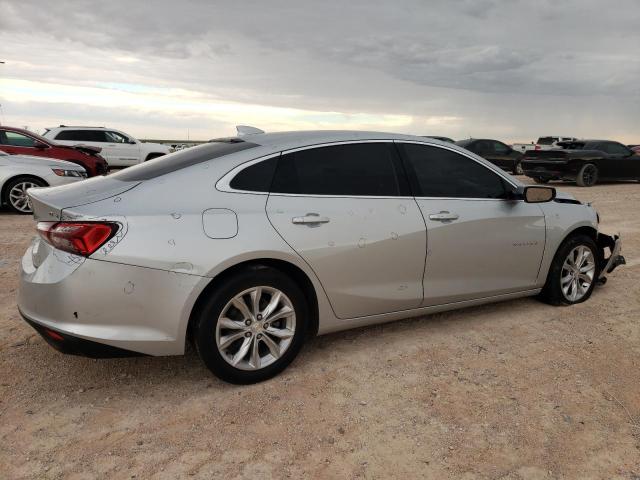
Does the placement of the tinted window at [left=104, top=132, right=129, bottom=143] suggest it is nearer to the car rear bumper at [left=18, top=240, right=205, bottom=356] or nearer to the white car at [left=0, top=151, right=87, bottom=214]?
the white car at [left=0, top=151, right=87, bottom=214]

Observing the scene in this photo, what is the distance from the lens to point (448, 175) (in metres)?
3.89

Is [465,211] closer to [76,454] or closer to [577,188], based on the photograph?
[76,454]

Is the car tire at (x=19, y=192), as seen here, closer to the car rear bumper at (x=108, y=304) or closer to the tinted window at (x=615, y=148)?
the car rear bumper at (x=108, y=304)

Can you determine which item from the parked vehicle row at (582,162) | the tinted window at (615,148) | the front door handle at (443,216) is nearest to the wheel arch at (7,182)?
the front door handle at (443,216)

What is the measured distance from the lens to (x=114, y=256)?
8.81ft

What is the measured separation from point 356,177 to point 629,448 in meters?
2.14

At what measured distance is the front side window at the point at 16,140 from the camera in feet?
36.0

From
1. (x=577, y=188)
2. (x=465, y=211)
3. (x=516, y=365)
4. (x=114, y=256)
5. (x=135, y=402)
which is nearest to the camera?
(x=114, y=256)

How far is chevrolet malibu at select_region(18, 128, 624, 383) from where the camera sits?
2.74m

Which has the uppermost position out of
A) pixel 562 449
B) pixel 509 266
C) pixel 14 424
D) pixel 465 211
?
pixel 465 211

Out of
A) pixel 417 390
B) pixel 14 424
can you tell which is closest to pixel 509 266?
pixel 417 390

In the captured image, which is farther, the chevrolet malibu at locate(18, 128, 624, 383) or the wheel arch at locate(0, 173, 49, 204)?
the wheel arch at locate(0, 173, 49, 204)

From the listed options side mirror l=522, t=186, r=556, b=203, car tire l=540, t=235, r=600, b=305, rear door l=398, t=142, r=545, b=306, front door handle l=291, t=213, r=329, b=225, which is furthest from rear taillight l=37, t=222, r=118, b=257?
car tire l=540, t=235, r=600, b=305

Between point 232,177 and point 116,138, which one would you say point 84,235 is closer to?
point 232,177
